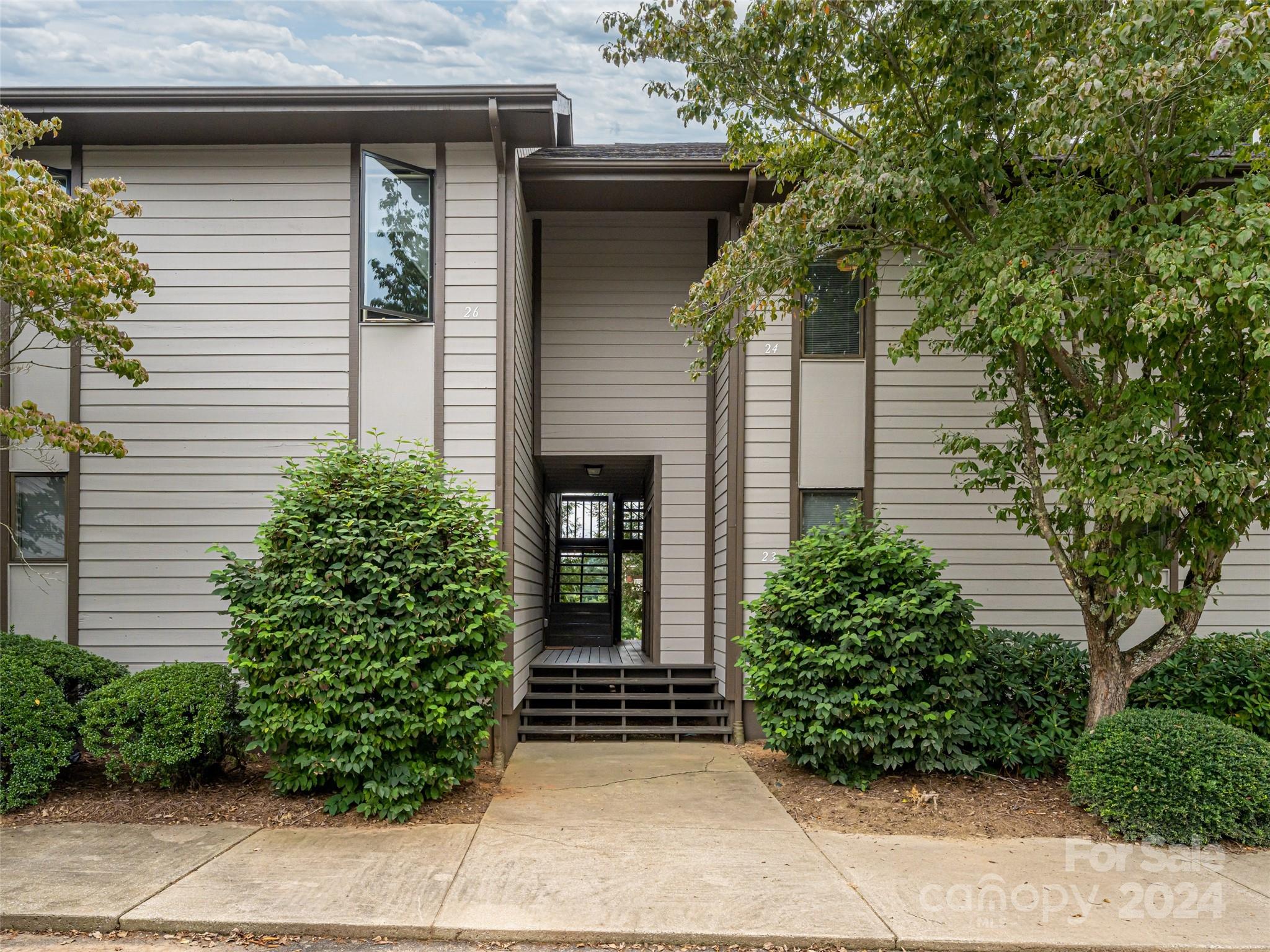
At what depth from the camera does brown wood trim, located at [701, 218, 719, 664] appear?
8.68 meters

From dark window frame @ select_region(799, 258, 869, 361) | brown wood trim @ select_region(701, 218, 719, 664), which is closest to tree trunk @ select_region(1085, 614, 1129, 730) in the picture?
dark window frame @ select_region(799, 258, 869, 361)

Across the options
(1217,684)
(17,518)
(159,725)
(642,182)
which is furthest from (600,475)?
(1217,684)

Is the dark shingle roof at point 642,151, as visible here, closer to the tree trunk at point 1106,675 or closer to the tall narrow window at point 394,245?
the tall narrow window at point 394,245

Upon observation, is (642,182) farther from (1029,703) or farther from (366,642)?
(1029,703)

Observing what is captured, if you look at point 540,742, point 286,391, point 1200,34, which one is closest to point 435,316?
point 286,391

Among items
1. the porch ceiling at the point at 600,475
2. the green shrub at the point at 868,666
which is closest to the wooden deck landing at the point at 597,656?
the porch ceiling at the point at 600,475

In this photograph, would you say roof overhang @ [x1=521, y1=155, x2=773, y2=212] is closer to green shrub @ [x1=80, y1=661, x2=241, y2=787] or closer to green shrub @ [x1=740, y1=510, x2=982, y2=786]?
green shrub @ [x1=740, y1=510, x2=982, y2=786]

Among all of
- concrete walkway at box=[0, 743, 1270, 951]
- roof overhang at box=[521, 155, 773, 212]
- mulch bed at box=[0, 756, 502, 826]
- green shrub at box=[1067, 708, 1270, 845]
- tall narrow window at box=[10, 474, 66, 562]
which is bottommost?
mulch bed at box=[0, 756, 502, 826]

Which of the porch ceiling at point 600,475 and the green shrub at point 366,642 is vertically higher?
the porch ceiling at point 600,475

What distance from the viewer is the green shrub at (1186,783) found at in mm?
4906

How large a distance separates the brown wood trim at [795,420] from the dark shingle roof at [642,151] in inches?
70.5

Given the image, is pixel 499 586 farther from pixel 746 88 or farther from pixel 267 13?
pixel 267 13

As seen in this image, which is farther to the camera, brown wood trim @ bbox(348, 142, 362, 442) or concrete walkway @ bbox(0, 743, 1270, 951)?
brown wood trim @ bbox(348, 142, 362, 442)

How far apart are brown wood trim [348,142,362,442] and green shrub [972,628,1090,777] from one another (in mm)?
5432
